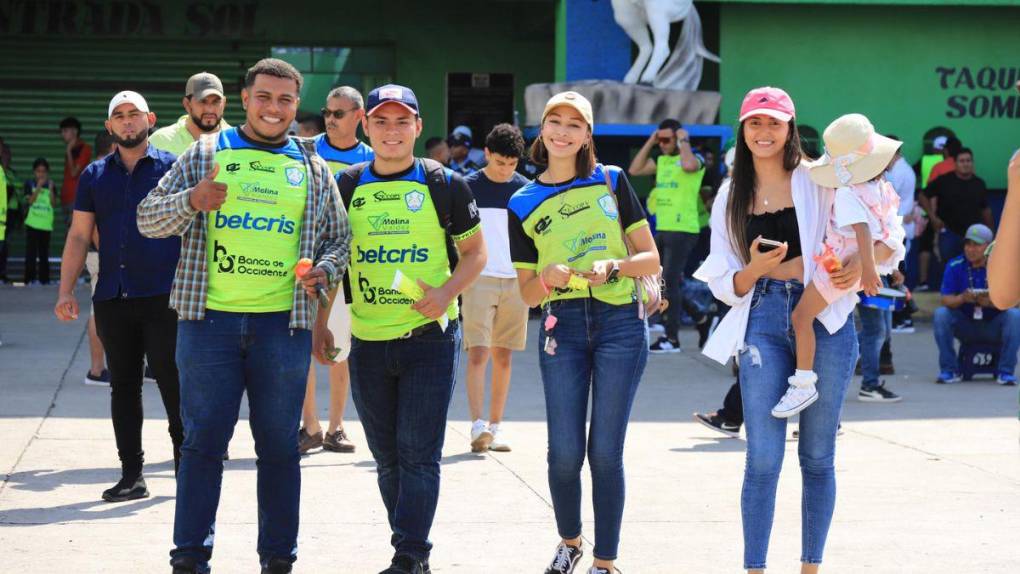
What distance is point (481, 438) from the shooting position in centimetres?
838

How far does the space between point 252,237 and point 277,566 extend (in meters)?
1.22

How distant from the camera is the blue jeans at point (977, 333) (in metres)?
11.9

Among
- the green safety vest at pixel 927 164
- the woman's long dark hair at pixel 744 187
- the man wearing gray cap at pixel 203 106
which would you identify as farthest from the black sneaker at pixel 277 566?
the green safety vest at pixel 927 164

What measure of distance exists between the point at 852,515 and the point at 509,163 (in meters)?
3.03

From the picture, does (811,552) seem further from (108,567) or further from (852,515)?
(108,567)

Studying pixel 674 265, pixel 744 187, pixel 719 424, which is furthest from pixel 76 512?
pixel 674 265

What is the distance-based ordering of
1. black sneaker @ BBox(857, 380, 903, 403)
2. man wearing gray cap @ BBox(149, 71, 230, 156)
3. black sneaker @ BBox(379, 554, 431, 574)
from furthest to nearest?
black sneaker @ BBox(857, 380, 903, 403)
man wearing gray cap @ BBox(149, 71, 230, 156)
black sneaker @ BBox(379, 554, 431, 574)

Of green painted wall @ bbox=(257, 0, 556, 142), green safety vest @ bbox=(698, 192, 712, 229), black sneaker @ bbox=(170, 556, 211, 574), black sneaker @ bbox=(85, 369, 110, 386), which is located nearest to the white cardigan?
black sneaker @ bbox=(170, 556, 211, 574)

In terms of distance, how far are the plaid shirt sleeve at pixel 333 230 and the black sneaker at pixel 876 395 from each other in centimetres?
649

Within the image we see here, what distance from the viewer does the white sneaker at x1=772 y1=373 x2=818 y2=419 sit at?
16.4 ft

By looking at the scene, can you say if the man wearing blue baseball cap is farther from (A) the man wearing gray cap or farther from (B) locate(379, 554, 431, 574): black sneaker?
(A) the man wearing gray cap

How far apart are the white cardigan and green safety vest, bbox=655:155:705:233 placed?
8.33 meters

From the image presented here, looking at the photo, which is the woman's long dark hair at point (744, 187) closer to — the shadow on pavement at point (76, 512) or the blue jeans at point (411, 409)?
the blue jeans at point (411, 409)

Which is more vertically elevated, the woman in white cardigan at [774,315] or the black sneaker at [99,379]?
the woman in white cardigan at [774,315]
